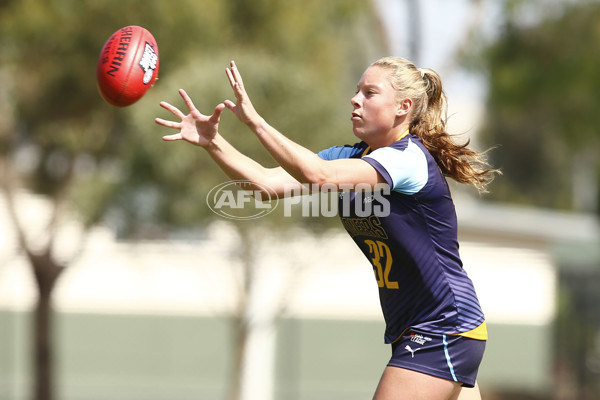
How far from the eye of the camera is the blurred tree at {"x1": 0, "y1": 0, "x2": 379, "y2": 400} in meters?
12.5

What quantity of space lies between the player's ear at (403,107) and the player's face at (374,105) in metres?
0.01

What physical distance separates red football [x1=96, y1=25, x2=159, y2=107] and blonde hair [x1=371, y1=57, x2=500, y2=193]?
1478 millimetres

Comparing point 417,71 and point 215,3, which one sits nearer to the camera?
point 417,71

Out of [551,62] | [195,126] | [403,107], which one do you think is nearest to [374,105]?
[403,107]

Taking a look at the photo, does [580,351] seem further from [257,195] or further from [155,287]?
[257,195]

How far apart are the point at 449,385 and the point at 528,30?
1736 centimetres

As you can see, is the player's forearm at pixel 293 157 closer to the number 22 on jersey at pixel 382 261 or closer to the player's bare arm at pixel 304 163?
the player's bare arm at pixel 304 163

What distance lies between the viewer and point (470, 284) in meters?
4.01

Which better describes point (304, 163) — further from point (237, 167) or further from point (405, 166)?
point (237, 167)

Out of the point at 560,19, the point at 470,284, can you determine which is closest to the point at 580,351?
the point at 560,19

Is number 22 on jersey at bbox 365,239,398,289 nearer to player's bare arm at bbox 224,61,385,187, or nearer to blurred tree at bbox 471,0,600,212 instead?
player's bare arm at bbox 224,61,385,187

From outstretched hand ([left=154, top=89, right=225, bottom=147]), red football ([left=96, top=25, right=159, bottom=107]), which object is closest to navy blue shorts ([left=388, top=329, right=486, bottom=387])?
outstretched hand ([left=154, top=89, right=225, bottom=147])

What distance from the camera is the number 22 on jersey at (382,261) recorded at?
12.8 feet

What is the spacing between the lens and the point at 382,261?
394cm
